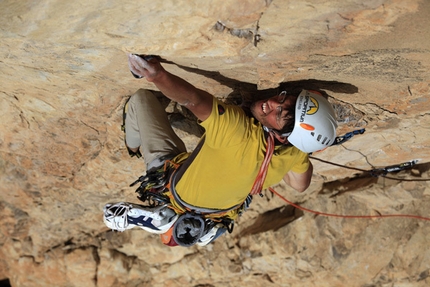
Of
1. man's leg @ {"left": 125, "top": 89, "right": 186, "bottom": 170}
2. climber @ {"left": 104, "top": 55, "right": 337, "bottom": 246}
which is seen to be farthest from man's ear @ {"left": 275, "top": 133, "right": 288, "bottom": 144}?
man's leg @ {"left": 125, "top": 89, "right": 186, "bottom": 170}

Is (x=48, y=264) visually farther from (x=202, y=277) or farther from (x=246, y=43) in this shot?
(x=246, y=43)

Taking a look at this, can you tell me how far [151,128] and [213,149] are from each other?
0.72m

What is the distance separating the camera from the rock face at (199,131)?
2482mm

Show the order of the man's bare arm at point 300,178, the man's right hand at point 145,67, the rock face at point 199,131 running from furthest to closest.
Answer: the man's bare arm at point 300,178 < the man's right hand at point 145,67 < the rock face at point 199,131

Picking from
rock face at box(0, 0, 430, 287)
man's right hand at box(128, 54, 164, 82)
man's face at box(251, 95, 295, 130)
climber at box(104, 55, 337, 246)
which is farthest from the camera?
man's face at box(251, 95, 295, 130)

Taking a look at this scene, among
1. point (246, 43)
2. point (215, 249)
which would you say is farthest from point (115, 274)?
point (246, 43)

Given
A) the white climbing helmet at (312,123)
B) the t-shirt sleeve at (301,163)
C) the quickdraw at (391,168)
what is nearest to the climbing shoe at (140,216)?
the t-shirt sleeve at (301,163)

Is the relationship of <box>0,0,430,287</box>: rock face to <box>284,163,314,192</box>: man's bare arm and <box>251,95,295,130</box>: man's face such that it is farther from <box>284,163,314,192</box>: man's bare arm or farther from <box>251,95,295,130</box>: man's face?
<box>284,163,314,192</box>: man's bare arm

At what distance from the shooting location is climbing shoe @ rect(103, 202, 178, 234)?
3590 millimetres

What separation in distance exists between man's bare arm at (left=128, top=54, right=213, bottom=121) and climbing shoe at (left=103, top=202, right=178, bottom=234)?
1.05 meters

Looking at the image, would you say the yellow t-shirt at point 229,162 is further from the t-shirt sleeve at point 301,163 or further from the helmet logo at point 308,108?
the helmet logo at point 308,108

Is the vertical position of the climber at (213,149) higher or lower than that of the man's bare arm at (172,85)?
lower

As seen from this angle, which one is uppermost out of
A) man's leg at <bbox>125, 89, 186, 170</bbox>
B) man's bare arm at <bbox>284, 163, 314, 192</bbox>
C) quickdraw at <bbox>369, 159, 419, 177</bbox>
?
man's leg at <bbox>125, 89, 186, 170</bbox>

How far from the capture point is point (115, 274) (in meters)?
5.96
